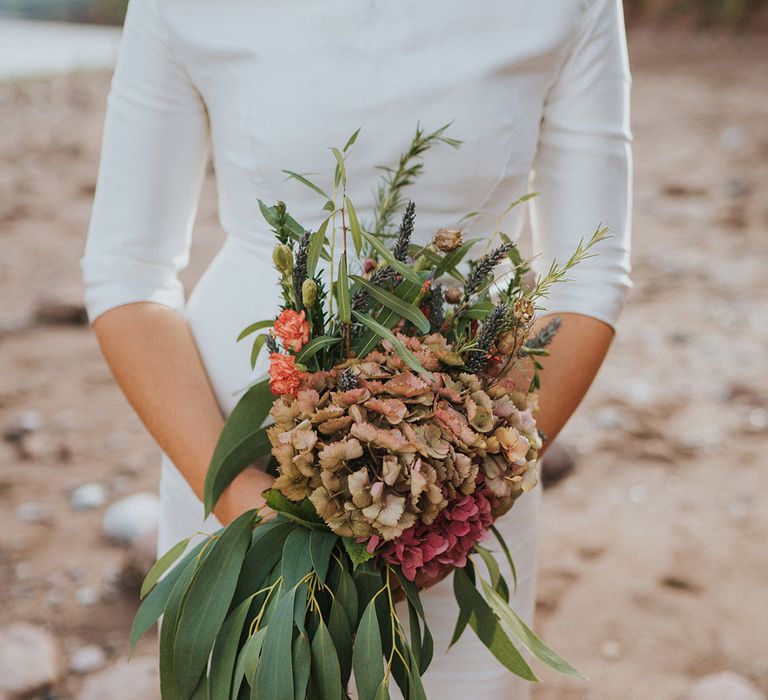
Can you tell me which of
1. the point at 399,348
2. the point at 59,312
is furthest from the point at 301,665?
the point at 59,312

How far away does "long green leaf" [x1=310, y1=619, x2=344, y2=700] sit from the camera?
95cm

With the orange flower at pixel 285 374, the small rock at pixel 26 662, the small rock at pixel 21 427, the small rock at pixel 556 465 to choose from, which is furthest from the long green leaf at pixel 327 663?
the small rock at pixel 21 427

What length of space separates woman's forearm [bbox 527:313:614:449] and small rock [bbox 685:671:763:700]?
A: 1309 millimetres

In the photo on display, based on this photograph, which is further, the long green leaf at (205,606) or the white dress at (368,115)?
the white dress at (368,115)

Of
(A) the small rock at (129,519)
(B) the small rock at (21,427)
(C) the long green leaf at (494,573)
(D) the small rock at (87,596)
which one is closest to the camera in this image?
(C) the long green leaf at (494,573)

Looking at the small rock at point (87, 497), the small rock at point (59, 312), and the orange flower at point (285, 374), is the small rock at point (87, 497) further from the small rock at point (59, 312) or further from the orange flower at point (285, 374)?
the orange flower at point (285, 374)

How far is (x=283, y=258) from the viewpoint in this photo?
0.93m

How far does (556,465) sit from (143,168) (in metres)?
2.23

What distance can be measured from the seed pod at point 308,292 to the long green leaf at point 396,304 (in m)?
0.04

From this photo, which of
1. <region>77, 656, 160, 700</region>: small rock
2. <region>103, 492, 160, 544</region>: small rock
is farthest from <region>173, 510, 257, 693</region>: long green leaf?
<region>103, 492, 160, 544</region>: small rock

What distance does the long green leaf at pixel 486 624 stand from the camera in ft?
3.47

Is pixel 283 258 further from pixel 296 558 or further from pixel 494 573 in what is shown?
pixel 494 573

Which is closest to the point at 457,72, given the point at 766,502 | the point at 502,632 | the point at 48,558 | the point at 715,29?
the point at 502,632

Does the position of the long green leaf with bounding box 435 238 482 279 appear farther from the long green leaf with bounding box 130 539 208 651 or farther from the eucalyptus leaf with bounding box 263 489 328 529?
the long green leaf with bounding box 130 539 208 651
